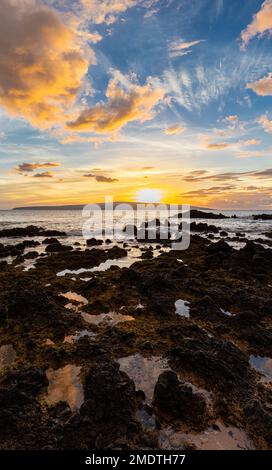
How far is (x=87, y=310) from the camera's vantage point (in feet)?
35.0

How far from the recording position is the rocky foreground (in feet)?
16.3

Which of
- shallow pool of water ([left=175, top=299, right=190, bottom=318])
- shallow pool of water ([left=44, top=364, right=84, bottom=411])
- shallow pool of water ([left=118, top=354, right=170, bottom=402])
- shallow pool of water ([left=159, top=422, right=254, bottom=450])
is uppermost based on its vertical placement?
shallow pool of water ([left=175, top=299, right=190, bottom=318])

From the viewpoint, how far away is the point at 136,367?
23.0 ft

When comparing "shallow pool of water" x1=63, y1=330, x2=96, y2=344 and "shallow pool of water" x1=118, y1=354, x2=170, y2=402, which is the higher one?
"shallow pool of water" x1=63, y1=330, x2=96, y2=344

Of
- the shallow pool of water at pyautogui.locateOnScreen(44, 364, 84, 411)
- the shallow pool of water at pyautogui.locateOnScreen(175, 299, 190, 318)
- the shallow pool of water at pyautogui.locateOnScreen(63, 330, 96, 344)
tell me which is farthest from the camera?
the shallow pool of water at pyautogui.locateOnScreen(175, 299, 190, 318)

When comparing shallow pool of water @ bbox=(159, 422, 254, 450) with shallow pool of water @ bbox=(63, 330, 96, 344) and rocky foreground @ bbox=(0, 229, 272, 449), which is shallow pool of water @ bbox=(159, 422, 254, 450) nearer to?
rocky foreground @ bbox=(0, 229, 272, 449)

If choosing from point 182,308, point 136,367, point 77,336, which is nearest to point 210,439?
point 136,367

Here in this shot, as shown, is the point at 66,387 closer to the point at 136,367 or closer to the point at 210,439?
the point at 136,367

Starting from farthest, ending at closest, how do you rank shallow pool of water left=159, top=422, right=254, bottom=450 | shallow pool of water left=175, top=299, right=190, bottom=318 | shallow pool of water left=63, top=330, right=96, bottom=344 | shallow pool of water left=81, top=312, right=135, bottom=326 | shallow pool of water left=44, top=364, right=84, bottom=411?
shallow pool of water left=175, top=299, right=190, bottom=318, shallow pool of water left=81, top=312, right=135, bottom=326, shallow pool of water left=63, top=330, right=96, bottom=344, shallow pool of water left=44, top=364, right=84, bottom=411, shallow pool of water left=159, top=422, right=254, bottom=450

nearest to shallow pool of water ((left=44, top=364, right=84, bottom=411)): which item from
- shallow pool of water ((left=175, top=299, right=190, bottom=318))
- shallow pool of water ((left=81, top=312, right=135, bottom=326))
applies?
shallow pool of water ((left=81, top=312, right=135, bottom=326))

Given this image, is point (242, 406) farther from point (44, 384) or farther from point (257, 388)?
point (44, 384)

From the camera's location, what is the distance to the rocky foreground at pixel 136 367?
4.97 m

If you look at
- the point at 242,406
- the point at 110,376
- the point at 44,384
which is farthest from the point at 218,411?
the point at 44,384

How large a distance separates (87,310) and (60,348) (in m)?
3.03
